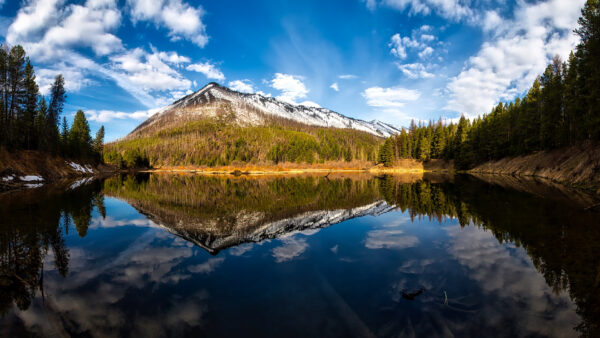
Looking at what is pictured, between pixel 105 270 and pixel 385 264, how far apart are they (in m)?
8.06

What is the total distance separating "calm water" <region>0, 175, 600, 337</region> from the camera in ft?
15.3

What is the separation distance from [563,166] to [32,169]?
231ft

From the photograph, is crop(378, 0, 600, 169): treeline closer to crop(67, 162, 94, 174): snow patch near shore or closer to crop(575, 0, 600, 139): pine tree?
crop(575, 0, 600, 139): pine tree

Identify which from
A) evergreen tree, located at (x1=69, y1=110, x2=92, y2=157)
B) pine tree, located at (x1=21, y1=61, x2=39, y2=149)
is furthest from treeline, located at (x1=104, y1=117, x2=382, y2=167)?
pine tree, located at (x1=21, y1=61, x2=39, y2=149)

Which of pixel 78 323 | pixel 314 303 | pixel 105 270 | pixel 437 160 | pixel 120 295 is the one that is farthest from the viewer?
pixel 437 160

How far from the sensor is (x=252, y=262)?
26.5ft

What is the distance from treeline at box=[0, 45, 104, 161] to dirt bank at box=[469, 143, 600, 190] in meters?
66.4

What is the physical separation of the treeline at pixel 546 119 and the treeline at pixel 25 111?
6844 cm

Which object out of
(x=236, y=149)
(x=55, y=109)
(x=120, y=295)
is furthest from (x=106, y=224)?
(x=236, y=149)

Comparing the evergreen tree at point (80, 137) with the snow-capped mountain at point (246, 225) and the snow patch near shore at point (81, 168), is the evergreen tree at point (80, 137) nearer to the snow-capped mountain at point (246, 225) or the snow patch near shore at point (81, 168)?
the snow patch near shore at point (81, 168)

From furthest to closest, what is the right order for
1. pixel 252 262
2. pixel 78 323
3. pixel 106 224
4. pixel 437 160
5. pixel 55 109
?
pixel 437 160 → pixel 55 109 → pixel 106 224 → pixel 252 262 → pixel 78 323

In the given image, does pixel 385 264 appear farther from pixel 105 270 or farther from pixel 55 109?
pixel 55 109

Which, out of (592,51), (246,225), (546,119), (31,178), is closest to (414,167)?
(546,119)

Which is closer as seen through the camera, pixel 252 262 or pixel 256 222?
pixel 252 262
